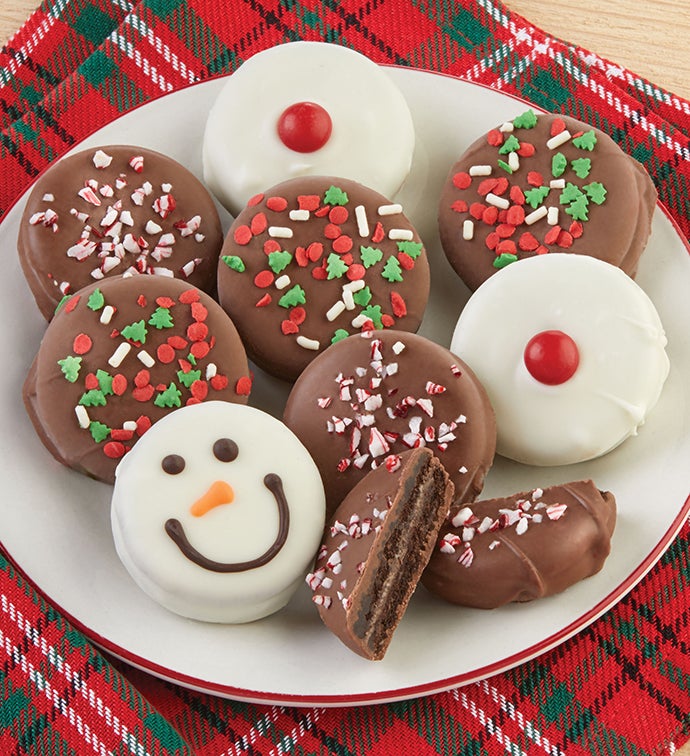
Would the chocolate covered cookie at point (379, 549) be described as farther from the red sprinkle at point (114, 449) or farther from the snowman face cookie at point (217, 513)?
the red sprinkle at point (114, 449)

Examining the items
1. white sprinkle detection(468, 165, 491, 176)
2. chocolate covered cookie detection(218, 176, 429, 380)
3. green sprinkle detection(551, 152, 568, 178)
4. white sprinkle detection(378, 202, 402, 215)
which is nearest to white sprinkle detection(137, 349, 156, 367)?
chocolate covered cookie detection(218, 176, 429, 380)

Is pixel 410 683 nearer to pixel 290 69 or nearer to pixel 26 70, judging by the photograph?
pixel 290 69

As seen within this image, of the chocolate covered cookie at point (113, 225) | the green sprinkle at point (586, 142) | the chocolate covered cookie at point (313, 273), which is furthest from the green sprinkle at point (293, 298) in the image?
the green sprinkle at point (586, 142)

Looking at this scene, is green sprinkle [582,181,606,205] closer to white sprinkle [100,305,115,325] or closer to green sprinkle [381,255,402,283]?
green sprinkle [381,255,402,283]

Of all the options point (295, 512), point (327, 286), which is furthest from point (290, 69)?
point (295, 512)

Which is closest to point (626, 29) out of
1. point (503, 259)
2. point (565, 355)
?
point (503, 259)

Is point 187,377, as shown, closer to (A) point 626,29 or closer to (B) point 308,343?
(B) point 308,343
